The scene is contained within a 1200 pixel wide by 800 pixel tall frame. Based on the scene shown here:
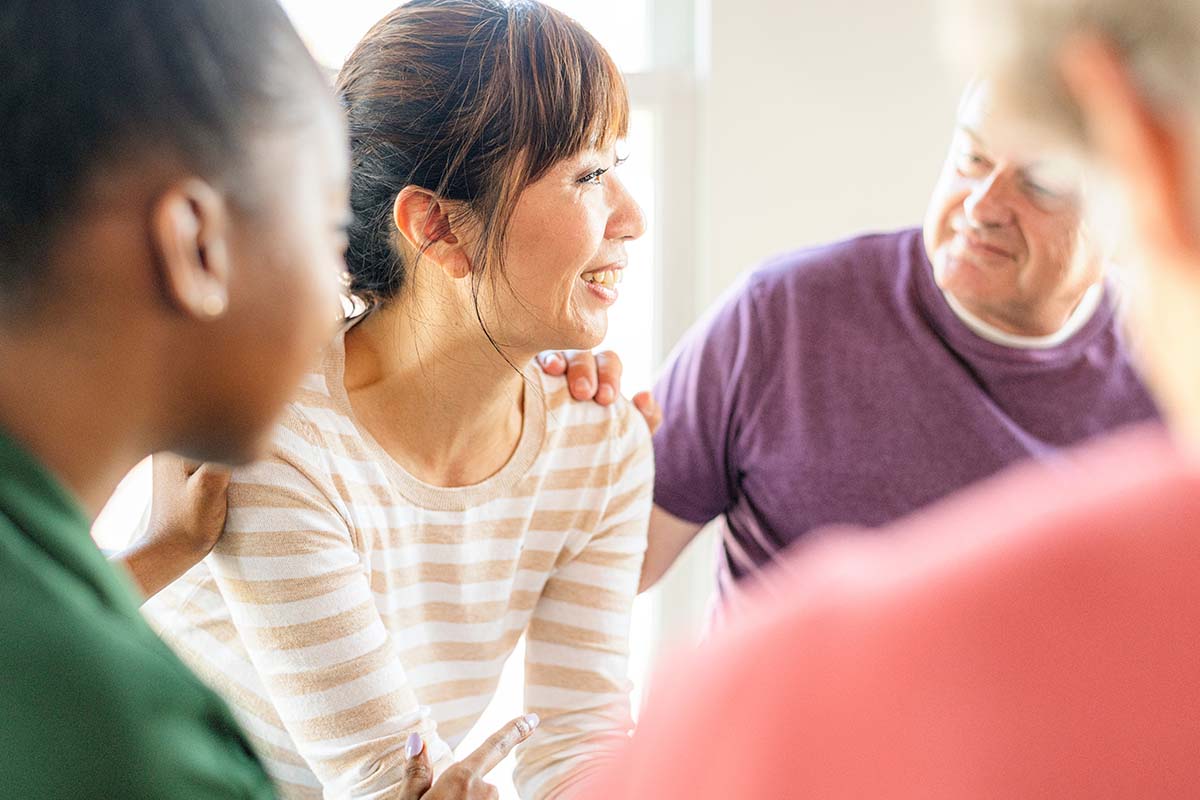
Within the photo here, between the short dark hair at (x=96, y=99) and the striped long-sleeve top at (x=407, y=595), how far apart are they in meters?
0.54

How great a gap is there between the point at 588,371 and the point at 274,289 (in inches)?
29.8

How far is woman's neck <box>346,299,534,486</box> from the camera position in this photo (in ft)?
4.22

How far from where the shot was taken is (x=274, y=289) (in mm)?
714

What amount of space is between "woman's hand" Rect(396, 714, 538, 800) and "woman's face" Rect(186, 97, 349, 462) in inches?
15.8

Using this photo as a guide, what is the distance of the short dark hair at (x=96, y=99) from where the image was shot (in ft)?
2.04

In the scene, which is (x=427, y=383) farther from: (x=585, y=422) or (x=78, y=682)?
(x=78, y=682)

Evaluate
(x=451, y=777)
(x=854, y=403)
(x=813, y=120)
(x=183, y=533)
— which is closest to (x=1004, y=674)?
(x=451, y=777)

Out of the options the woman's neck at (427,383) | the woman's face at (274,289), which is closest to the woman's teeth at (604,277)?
the woman's neck at (427,383)

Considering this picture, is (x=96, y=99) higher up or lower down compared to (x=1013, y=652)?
higher up

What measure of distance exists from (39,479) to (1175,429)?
0.53 metres

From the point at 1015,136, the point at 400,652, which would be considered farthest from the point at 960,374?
the point at 1015,136

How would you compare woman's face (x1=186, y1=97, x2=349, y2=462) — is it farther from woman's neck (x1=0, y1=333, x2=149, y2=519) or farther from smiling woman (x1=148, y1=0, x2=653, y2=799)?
smiling woman (x1=148, y1=0, x2=653, y2=799)

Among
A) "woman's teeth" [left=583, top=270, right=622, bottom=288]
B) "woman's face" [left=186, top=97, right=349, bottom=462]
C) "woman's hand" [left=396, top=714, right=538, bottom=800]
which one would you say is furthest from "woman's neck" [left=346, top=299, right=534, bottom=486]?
"woman's face" [left=186, top=97, right=349, bottom=462]

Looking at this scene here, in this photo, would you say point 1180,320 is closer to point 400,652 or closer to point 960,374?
point 400,652
